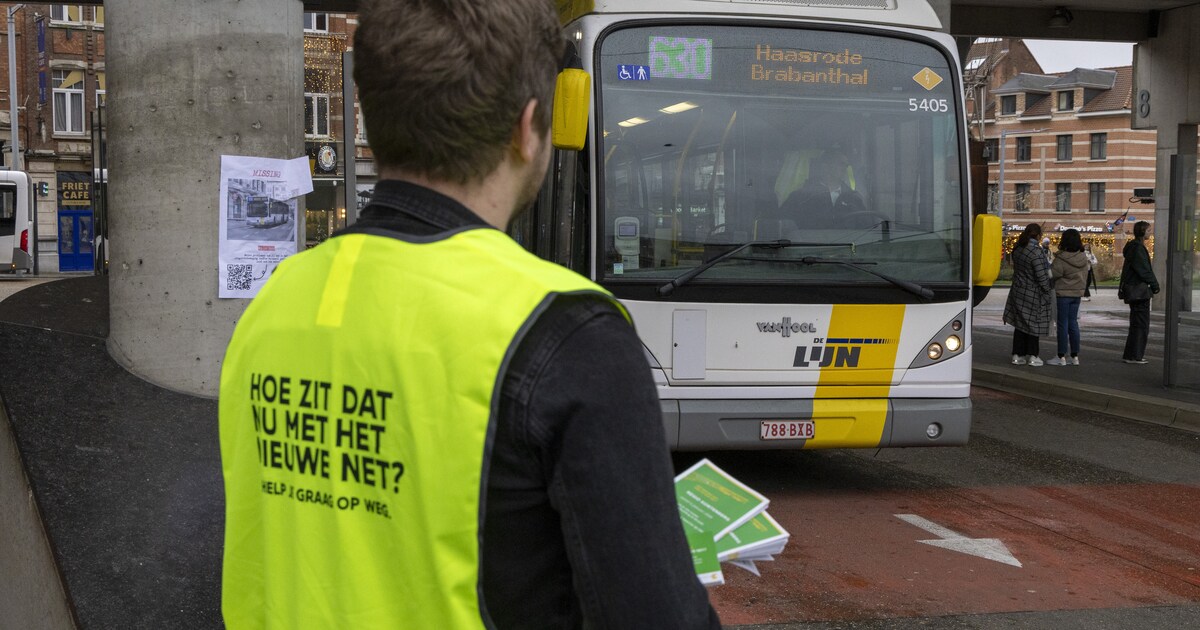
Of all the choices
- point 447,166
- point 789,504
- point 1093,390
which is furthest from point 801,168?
point 1093,390

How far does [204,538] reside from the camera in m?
4.55

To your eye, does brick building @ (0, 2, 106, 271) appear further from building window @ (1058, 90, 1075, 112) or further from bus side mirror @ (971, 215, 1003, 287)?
building window @ (1058, 90, 1075, 112)

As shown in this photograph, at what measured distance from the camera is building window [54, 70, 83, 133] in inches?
1859

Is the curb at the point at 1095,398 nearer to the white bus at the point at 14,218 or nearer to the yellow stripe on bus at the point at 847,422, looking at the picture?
the yellow stripe on bus at the point at 847,422

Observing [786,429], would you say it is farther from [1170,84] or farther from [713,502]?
[1170,84]

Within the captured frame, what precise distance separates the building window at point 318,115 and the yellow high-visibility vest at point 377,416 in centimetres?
5021

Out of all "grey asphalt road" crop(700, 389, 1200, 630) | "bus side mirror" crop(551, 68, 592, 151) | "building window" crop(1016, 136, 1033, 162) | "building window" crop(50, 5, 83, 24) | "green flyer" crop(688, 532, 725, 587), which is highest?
"building window" crop(50, 5, 83, 24)

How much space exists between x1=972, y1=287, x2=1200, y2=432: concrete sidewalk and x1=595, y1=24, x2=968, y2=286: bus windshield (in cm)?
558

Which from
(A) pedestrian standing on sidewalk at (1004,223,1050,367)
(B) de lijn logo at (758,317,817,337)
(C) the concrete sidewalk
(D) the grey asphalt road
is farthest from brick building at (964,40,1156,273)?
(B) de lijn logo at (758,317,817,337)

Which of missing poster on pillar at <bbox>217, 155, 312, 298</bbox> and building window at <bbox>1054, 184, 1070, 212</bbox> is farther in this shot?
building window at <bbox>1054, 184, 1070, 212</bbox>

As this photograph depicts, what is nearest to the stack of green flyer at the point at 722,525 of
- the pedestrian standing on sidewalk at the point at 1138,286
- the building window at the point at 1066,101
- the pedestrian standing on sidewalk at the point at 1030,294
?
the pedestrian standing on sidewalk at the point at 1030,294

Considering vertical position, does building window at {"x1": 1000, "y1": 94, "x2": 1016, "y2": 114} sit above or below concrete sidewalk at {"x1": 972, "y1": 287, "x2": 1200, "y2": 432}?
above

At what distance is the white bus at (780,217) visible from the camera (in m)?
7.22

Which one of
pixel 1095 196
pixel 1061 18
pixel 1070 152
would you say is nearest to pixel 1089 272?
pixel 1061 18
